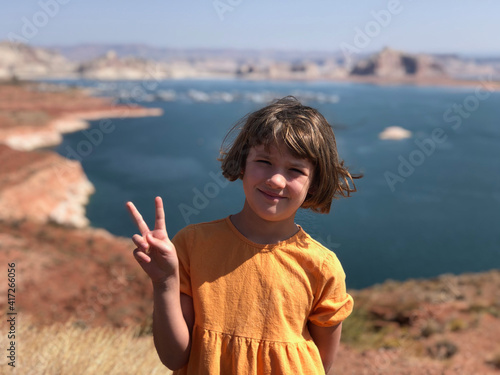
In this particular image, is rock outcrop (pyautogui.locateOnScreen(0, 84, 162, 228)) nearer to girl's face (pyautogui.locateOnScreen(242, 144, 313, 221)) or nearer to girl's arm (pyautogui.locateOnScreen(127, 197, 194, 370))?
girl's arm (pyautogui.locateOnScreen(127, 197, 194, 370))

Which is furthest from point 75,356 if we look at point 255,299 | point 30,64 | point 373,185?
point 30,64

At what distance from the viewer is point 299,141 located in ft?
5.13

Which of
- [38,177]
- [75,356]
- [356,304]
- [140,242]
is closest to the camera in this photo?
[140,242]

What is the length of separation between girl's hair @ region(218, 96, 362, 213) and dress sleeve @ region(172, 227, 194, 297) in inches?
12.0

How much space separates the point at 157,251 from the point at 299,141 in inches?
22.9

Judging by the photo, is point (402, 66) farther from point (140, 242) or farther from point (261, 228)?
point (140, 242)

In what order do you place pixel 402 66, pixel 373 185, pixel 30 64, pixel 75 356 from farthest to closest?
1. pixel 402 66
2. pixel 30 64
3. pixel 373 185
4. pixel 75 356

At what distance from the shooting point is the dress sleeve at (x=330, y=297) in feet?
5.16

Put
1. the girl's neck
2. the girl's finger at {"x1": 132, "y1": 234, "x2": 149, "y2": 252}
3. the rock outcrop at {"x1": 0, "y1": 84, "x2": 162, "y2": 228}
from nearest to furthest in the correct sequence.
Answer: the girl's finger at {"x1": 132, "y1": 234, "x2": 149, "y2": 252}, the girl's neck, the rock outcrop at {"x1": 0, "y1": 84, "x2": 162, "y2": 228}

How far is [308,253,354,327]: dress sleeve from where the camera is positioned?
1.57m

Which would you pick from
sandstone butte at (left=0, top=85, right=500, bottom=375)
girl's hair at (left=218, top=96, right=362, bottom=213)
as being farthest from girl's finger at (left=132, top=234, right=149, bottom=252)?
sandstone butte at (left=0, top=85, right=500, bottom=375)

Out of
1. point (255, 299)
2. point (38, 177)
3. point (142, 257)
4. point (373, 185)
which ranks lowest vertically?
point (38, 177)

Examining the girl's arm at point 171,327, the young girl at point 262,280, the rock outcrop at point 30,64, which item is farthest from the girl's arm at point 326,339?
the rock outcrop at point 30,64

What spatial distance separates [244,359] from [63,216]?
2656 cm
